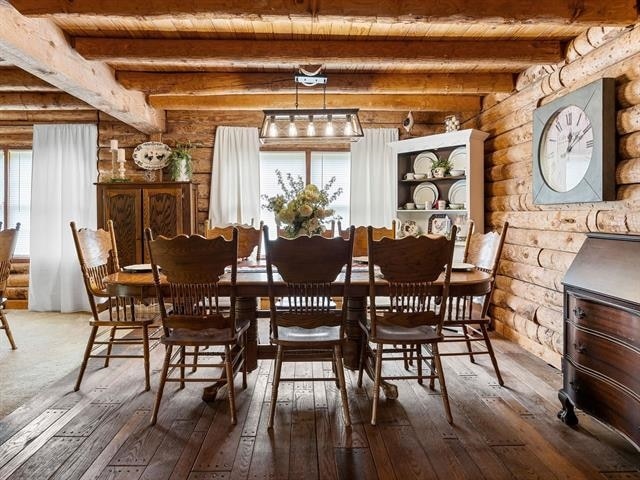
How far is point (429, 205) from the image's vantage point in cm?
505

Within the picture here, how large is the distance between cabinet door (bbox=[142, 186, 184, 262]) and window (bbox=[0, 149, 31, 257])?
220 centimetres

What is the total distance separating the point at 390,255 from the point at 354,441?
0.98m

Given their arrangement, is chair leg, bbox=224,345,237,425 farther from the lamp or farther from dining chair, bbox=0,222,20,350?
dining chair, bbox=0,222,20,350

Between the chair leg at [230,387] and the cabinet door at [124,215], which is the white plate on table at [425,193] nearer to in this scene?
the cabinet door at [124,215]

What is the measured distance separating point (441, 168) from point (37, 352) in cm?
435

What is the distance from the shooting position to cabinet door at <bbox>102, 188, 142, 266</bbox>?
4.83 m

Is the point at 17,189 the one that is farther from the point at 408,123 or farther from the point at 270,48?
the point at 408,123

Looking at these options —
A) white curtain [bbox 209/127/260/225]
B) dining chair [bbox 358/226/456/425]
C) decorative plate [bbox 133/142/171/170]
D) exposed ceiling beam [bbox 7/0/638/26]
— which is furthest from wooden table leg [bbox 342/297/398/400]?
decorative plate [bbox 133/142/171/170]

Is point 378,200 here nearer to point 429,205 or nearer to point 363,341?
point 429,205

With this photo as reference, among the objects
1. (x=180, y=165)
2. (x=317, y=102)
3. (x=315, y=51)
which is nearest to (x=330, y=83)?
(x=317, y=102)

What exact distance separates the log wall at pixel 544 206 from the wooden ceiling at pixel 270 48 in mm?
255

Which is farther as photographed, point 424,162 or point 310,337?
point 424,162

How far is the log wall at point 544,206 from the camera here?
2758mm

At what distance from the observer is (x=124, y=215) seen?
15.9 feet
